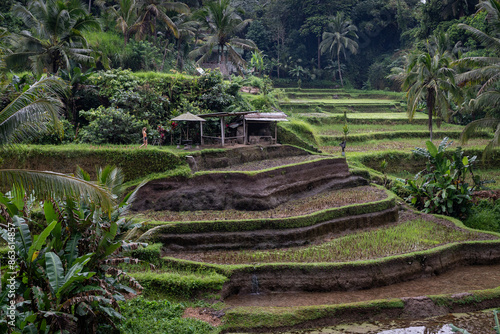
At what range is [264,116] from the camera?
18.2 m

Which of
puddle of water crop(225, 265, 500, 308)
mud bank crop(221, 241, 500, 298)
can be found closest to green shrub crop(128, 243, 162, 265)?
mud bank crop(221, 241, 500, 298)

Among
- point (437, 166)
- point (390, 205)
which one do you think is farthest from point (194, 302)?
point (437, 166)

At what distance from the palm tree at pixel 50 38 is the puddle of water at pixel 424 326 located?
1384 cm

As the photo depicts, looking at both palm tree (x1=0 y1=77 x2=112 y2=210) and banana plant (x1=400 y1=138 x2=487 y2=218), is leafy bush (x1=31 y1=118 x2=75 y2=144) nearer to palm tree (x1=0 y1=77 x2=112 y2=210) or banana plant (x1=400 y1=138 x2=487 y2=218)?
palm tree (x1=0 y1=77 x2=112 y2=210)

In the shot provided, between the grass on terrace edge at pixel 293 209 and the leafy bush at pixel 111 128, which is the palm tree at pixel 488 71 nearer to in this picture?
the grass on terrace edge at pixel 293 209

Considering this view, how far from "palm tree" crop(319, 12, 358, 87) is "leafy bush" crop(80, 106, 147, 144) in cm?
2433

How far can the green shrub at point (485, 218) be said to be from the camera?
575 inches

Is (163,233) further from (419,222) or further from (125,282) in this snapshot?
(419,222)

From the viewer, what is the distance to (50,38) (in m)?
16.5

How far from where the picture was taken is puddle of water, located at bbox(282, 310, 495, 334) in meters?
8.48

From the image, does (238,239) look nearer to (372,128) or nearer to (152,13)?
(152,13)

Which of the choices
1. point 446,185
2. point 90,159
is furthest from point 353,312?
point 90,159

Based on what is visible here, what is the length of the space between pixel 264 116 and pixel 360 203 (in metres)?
6.14

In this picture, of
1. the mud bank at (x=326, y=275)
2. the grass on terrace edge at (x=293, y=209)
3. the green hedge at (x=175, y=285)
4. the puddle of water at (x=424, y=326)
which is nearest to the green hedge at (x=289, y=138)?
the grass on terrace edge at (x=293, y=209)
